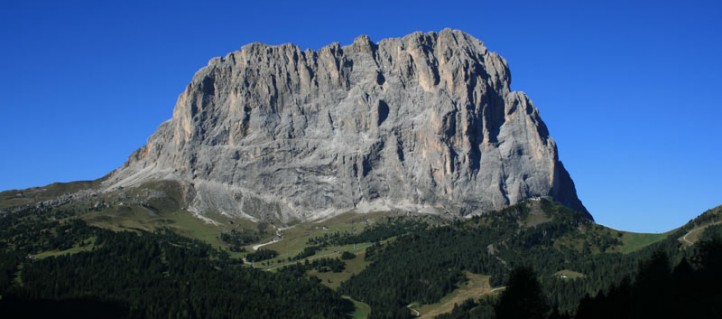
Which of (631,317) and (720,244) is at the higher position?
(720,244)

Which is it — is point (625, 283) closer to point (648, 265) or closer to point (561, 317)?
point (648, 265)

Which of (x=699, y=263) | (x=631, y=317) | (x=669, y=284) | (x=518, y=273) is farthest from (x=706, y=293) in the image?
→ (x=699, y=263)

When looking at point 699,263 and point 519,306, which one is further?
point 699,263

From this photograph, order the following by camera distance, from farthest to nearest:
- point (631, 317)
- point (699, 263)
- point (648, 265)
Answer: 1. point (699, 263)
2. point (648, 265)
3. point (631, 317)

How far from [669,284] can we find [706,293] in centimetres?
647

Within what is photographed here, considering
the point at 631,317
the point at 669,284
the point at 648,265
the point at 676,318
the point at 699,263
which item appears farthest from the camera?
the point at 699,263

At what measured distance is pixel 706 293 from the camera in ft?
412

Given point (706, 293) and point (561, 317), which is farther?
point (561, 317)

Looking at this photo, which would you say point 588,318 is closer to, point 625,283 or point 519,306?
point 519,306

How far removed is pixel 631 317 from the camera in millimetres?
118938

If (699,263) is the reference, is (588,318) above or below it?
below

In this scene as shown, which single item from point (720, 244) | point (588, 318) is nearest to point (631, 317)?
point (588, 318)

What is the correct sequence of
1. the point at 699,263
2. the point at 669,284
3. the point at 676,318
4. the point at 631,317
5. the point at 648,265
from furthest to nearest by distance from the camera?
the point at 699,263 → the point at 648,265 → the point at 669,284 → the point at 631,317 → the point at 676,318

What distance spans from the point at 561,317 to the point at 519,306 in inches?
787
